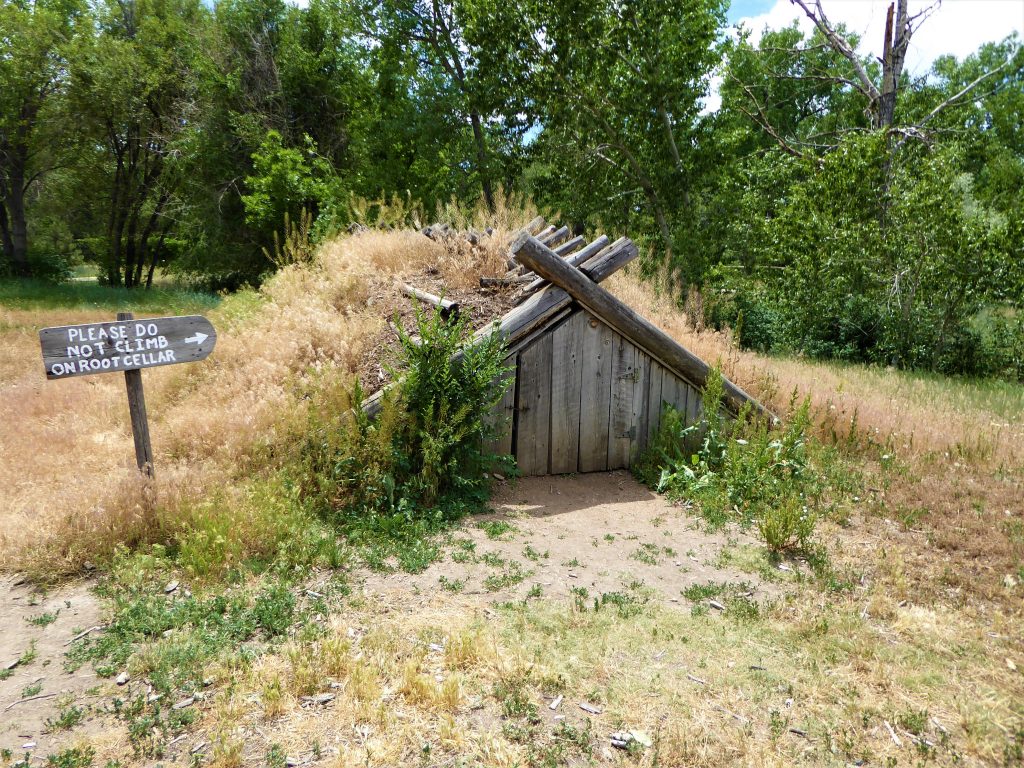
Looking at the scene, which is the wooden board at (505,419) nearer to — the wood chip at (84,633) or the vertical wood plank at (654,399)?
the vertical wood plank at (654,399)

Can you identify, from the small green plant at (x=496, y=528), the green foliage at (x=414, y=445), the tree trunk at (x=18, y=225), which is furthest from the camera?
the tree trunk at (x=18, y=225)

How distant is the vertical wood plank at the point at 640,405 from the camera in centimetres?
672

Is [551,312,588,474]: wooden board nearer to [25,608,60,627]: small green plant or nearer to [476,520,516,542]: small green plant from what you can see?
[476,520,516,542]: small green plant

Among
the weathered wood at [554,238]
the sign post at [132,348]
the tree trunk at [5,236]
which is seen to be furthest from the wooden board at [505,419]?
the tree trunk at [5,236]

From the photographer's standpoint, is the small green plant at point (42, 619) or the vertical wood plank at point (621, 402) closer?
the small green plant at point (42, 619)

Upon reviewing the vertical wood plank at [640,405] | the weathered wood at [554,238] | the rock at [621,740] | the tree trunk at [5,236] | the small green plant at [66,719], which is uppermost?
the tree trunk at [5,236]

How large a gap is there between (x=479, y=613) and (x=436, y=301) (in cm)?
365

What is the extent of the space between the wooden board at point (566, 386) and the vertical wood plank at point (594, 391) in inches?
2.2

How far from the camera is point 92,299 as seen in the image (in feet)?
56.0

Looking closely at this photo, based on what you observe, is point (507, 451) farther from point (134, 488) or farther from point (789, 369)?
point (789, 369)

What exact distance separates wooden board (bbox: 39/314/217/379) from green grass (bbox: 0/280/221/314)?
34.7ft

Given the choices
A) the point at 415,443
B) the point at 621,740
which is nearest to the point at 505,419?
the point at 415,443

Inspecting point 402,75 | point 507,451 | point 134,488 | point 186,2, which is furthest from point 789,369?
point 186,2

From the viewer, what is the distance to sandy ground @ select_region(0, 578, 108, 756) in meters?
2.89
